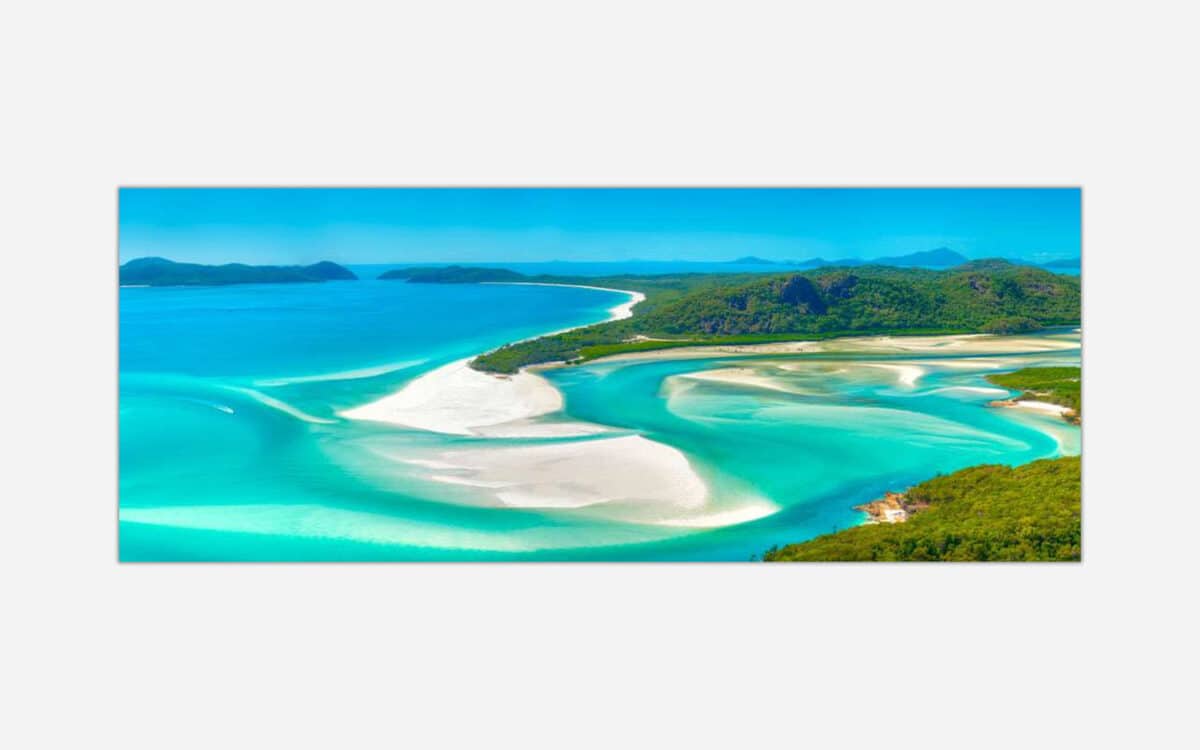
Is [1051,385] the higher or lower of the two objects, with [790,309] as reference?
lower

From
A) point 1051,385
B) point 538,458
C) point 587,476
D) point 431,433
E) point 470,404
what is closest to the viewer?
point 587,476

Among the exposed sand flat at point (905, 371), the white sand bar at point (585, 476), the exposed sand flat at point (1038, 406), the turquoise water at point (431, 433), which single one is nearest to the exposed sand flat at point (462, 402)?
the turquoise water at point (431, 433)

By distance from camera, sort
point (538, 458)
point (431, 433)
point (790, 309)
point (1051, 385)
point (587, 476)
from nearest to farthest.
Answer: point (587, 476)
point (538, 458)
point (431, 433)
point (1051, 385)
point (790, 309)

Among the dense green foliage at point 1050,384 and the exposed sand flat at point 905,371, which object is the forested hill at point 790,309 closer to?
the exposed sand flat at point 905,371

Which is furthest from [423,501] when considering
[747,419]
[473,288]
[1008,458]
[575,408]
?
[1008,458]

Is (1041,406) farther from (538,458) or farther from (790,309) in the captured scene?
(538,458)

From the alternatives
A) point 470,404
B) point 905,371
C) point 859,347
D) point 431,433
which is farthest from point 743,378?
point 431,433
